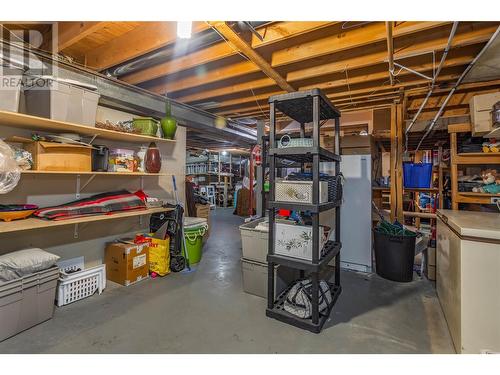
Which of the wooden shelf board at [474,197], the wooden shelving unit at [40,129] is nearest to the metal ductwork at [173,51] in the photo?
the wooden shelving unit at [40,129]

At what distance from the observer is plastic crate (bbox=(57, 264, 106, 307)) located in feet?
7.75

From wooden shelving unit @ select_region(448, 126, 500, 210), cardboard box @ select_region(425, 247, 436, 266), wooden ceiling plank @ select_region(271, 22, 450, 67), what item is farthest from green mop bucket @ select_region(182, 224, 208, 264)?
wooden shelving unit @ select_region(448, 126, 500, 210)

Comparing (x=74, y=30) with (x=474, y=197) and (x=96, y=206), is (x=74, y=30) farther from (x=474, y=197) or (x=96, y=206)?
(x=474, y=197)

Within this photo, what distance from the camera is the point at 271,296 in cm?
222

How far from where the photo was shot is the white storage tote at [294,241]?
6.77 ft

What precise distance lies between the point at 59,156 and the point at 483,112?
14.1ft

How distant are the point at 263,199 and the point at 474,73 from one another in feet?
9.18

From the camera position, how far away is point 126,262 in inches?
111

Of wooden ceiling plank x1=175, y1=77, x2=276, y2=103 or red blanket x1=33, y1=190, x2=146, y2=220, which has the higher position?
wooden ceiling plank x1=175, y1=77, x2=276, y2=103

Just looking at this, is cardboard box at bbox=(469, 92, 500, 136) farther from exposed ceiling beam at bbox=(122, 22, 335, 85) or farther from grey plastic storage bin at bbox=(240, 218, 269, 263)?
grey plastic storage bin at bbox=(240, 218, 269, 263)

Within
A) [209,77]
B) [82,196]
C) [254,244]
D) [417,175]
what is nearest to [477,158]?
[417,175]

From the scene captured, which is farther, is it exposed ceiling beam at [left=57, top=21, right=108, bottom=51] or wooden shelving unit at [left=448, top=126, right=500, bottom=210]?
wooden shelving unit at [left=448, top=126, right=500, bottom=210]

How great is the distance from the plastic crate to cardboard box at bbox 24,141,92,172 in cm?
105
